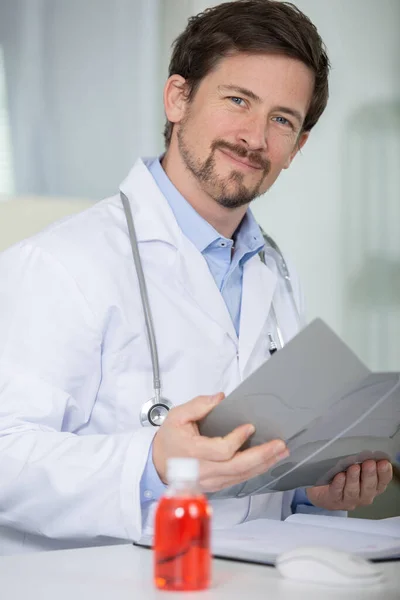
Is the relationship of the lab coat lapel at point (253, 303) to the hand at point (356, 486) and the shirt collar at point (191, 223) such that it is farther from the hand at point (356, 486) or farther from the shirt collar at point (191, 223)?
the hand at point (356, 486)

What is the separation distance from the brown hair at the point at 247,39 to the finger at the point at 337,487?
2.45 ft

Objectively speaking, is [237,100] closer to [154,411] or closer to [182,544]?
[154,411]

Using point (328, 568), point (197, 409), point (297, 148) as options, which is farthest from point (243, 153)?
point (328, 568)

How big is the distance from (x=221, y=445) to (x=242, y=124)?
749 mm

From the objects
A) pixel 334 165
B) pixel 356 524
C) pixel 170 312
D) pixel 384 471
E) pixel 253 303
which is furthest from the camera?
pixel 334 165

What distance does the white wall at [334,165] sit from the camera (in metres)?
2.75

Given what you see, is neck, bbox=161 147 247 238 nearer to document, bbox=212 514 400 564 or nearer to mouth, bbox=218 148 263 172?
mouth, bbox=218 148 263 172

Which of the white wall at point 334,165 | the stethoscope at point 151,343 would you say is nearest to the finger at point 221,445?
the stethoscope at point 151,343

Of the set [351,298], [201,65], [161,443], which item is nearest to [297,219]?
[351,298]

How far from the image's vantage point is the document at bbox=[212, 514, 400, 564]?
3.01 feet

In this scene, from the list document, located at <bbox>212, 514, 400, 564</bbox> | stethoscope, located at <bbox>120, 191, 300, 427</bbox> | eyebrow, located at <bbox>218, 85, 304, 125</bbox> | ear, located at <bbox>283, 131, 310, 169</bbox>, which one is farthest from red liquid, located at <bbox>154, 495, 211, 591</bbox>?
ear, located at <bbox>283, 131, 310, 169</bbox>

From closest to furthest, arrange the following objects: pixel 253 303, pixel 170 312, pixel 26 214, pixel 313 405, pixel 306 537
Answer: pixel 313 405 → pixel 306 537 → pixel 170 312 → pixel 253 303 → pixel 26 214

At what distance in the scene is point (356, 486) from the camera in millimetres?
1268

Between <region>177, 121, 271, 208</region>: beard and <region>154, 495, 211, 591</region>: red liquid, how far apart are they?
33.3 inches
